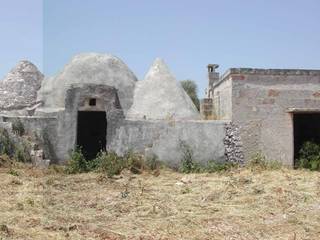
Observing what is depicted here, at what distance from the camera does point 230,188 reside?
10.1 metres

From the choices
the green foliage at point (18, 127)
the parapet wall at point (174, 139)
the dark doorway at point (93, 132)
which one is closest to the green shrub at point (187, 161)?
the parapet wall at point (174, 139)

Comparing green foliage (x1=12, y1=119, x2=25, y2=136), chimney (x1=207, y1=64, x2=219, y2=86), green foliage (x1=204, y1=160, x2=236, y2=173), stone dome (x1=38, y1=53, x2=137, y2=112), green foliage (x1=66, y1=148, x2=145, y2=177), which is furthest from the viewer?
chimney (x1=207, y1=64, x2=219, y2=86)

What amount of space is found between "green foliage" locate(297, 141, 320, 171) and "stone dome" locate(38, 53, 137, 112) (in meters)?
6.75

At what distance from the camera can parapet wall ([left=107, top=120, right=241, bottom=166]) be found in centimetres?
1337

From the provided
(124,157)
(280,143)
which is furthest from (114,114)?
(280,143)

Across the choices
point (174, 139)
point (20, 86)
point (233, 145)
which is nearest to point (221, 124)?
point (233, 145)

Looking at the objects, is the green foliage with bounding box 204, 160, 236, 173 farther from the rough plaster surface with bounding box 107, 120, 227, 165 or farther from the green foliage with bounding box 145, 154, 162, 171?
the green foliage with bounding box 145, 154, 162, 171

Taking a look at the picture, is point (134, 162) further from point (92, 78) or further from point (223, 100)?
point (92, 78)

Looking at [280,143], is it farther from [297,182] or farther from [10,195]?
[10,195]

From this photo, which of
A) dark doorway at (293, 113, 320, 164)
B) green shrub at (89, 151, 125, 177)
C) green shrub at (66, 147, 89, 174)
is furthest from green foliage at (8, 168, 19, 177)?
dark doorway at (293, 113, 320, 164)

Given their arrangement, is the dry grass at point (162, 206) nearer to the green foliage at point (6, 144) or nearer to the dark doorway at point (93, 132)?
the green foliage at point (6, 144)

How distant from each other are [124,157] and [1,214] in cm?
569

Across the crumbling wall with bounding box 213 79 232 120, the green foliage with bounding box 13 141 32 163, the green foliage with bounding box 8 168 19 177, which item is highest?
the crumbling wall with bounding box 213 79 232 120

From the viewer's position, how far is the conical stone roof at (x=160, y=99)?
16438 millimetres
